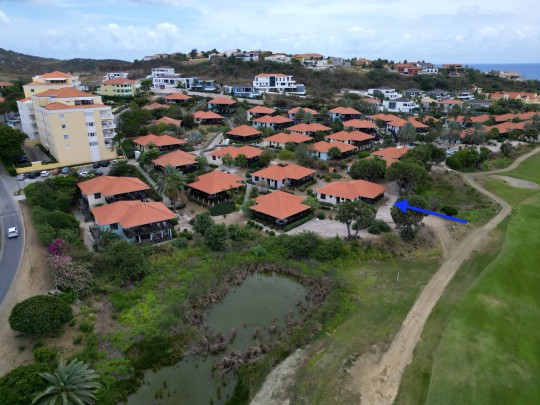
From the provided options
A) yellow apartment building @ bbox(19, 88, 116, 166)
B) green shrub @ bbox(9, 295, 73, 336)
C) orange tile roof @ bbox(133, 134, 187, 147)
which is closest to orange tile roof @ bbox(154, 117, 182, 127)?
orange tile roof @ bbox(133, 134, 187, 147)

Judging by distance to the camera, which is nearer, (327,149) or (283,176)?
(283,176)

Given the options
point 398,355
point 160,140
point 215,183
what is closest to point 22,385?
point 398,355

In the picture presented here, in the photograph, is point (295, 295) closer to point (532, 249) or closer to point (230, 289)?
point (230, 289)

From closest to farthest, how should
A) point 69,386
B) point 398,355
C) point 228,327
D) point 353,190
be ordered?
point 69,386 → point 398,355 → point 228,327 → point 353,190

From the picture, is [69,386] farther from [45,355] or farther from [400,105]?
[400,105]

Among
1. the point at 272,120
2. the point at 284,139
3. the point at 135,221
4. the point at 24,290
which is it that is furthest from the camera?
the point at 272,120

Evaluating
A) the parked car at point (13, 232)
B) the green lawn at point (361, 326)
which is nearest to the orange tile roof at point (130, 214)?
the parked car at point (13, 232)

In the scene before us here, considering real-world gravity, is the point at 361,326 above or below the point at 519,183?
below

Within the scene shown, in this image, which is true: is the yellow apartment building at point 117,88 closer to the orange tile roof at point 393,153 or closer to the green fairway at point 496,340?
the orange tile roof at point 393,153
